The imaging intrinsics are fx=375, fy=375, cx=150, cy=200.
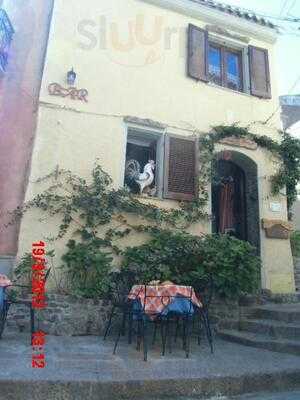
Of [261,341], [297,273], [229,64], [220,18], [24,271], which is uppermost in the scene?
[220,18]

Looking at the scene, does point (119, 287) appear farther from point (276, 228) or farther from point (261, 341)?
point (276, 228)

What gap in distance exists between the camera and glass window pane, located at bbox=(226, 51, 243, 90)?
28.7 ft

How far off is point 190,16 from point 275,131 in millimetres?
Result: 3268

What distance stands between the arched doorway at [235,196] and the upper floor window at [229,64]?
1.72m

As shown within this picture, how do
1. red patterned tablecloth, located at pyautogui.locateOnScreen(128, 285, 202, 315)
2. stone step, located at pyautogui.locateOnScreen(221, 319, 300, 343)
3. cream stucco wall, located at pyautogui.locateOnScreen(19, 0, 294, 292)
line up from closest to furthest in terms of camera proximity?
1. red patterned tablecloth, located at pyautogui.locateOnScreen(128, 285, 202, 315)
2. stone step, located at pyautogui.locateOnScreen(221, 319, 300, 343)
3. cream stucco wall, located at pyautogui.locateOnScreen(19, 0, 294, 292)

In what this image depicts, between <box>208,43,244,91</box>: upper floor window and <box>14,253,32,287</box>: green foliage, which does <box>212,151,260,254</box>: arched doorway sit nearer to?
<box>208,43,244,91</box>: upper floor window

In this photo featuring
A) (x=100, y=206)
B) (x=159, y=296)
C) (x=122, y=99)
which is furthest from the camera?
(x=122, y=99)

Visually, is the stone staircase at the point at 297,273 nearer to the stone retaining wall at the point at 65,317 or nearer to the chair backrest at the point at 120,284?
the chair backrest at the point at 120,284

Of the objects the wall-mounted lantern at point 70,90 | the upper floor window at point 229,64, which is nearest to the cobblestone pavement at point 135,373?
the wall-mounted lantern at point 70,90

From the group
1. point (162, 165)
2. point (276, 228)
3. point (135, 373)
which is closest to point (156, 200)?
point (162, 165)

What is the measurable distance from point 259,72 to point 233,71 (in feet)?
1.97

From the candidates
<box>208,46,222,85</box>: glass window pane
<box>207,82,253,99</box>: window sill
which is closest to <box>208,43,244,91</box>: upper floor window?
<box>208,46,222,85</box>: glass window pane
